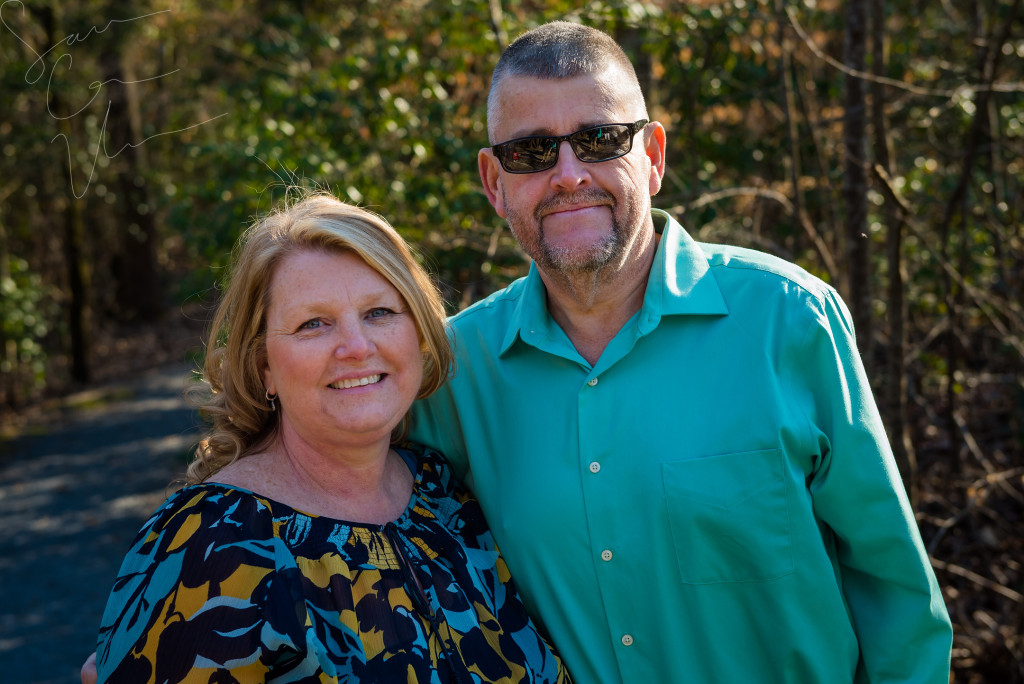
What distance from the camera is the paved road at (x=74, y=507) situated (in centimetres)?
657

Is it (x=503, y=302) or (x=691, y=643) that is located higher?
(x=503, y=302)

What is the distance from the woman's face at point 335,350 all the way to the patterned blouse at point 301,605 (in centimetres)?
25

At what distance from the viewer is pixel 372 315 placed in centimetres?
226

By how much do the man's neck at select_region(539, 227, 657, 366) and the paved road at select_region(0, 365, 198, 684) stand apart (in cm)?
283

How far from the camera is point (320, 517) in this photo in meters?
2.09

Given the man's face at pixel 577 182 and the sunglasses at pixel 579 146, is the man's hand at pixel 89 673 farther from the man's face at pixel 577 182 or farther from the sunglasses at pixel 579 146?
the sunglasses at pixel 579 146

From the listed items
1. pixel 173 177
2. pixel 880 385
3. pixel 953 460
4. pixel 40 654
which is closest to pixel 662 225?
pixel 880 385

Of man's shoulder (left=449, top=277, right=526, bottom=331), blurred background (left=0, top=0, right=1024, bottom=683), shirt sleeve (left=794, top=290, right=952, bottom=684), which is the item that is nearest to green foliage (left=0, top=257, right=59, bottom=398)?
blurred background (left=0, top=0, right=1024, bottom=683)

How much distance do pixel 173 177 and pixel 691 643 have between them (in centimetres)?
1562

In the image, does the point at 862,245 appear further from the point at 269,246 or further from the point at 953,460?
the point at 269,246

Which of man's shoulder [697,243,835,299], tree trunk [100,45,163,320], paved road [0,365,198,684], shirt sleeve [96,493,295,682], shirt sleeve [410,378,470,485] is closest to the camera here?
shirt sleeve [96,493,295,682]

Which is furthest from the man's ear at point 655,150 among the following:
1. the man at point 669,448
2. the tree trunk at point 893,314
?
the tree trunk at point 893,314

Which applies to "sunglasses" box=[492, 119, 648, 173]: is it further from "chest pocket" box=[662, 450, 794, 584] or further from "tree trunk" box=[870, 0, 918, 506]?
"tree trunk" box=[870, 0, 918, 506]

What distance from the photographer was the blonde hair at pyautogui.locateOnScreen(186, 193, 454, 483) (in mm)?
2217
